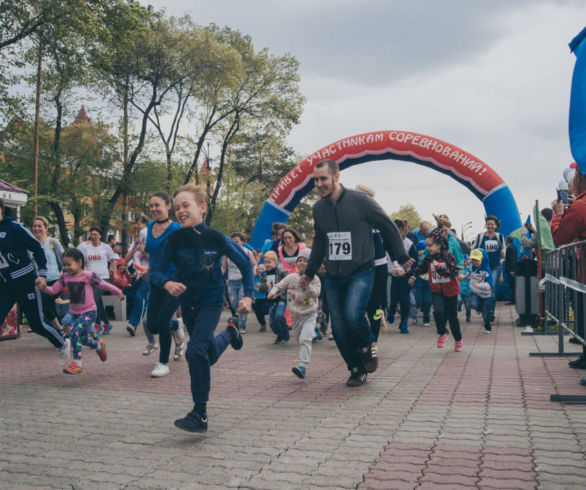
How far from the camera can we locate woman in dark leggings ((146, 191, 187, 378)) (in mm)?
6531

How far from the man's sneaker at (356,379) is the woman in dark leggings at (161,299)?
1.97m

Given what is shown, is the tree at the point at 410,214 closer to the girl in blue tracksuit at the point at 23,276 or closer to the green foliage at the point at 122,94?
the green foliage at the point at 122,94

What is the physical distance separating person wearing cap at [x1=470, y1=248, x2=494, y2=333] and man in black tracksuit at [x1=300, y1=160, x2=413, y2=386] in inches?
232

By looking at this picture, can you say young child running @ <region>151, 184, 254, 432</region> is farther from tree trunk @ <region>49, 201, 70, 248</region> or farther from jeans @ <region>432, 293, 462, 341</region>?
tree trunk @ <region>49, 201, 70, 248</region>

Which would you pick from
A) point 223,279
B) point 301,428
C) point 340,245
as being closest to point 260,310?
point 223,279

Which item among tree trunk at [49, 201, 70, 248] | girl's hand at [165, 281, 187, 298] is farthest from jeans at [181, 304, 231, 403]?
tree trunk at [49, 201, 70, 248]

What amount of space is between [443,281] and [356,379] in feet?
10.8

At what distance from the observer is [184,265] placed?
4.68m

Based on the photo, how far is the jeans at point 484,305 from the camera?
11320mm

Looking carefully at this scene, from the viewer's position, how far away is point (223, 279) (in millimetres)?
6445

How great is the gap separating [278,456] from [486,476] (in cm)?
119

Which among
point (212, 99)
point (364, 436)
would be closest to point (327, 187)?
point (364, 436)

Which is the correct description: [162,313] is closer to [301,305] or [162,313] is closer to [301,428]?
[301,305]

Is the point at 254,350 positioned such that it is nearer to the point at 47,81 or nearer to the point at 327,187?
the point at 327,187
